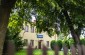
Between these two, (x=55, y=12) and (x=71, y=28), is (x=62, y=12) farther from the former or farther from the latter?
(x=71, y=28)

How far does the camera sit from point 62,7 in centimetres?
1127

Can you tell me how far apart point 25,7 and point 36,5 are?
1088 mm

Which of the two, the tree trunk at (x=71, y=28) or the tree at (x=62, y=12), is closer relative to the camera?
the tree at (x=62, y=12)

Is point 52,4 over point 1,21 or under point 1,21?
over

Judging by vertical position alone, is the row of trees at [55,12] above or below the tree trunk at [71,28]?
above

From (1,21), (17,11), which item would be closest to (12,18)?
(17,11)

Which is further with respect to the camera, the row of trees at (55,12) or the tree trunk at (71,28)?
the tree trunk at (71,28)

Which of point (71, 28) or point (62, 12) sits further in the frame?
point (62, 12)

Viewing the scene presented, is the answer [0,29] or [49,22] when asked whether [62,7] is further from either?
[0,29]

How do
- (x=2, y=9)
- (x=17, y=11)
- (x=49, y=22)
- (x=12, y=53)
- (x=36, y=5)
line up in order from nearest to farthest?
(x=12, y=53), (x=2, y=9), (x=36, y=5), (x=17, y=11), (x=49, y=22)

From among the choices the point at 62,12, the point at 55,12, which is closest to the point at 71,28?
the point at 62,12

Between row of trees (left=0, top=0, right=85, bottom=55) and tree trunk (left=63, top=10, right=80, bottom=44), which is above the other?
row of trees (left=0, top=0, right=85, bottom=55)

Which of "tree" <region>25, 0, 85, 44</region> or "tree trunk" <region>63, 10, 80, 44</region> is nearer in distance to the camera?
"tree" <region>25, 0, 85, 44</region>

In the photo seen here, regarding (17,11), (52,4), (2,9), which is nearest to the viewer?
(2,9)
